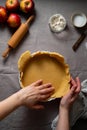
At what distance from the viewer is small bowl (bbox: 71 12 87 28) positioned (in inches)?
39.8

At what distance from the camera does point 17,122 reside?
36.0 inches

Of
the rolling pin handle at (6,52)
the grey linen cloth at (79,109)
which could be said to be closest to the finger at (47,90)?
the grey linen cloth at (79,109)

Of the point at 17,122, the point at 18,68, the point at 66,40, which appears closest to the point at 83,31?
the point at 66,40

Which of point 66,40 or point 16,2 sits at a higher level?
point 16,2

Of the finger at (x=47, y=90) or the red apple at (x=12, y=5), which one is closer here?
the finger at (x=47, y=90)

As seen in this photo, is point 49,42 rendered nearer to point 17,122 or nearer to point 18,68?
point 18,68

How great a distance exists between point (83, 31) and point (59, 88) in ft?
0.80

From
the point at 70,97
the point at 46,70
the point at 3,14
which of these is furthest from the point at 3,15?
the point at 70,97

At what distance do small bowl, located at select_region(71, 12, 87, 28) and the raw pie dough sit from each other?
0.60 feet

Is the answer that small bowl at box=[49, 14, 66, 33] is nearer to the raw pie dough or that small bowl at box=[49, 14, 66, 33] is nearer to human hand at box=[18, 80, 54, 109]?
the raw pie dough

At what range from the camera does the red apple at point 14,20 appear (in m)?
0.97

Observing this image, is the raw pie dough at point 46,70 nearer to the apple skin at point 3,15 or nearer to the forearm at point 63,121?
the forearm at point 63,121

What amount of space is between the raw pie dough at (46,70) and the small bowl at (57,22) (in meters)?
0.14

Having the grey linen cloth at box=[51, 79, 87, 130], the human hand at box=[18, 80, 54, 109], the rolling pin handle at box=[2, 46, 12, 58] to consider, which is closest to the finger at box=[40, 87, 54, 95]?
the human hand at box=[18, 80, 54, 109]
